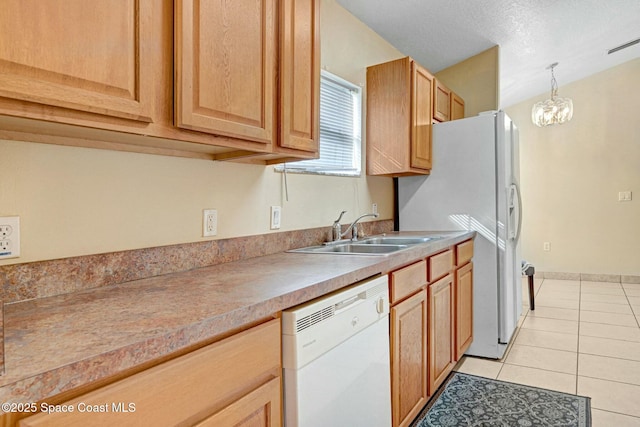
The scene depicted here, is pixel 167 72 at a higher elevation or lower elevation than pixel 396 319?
higher

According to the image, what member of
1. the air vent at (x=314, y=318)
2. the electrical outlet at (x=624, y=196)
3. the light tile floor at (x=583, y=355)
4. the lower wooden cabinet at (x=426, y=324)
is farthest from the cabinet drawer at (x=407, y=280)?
the electrical outlet at (x=624, y=196)

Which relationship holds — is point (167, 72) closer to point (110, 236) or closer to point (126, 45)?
point (126, 45)

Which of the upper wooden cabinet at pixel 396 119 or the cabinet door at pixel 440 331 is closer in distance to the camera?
the cabinet door at pixel 440 331

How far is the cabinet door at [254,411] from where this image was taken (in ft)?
2.88

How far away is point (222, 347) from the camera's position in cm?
88

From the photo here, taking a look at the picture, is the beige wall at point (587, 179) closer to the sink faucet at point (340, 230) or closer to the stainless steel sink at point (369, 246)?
the stainless steel sink at point (369, 246)

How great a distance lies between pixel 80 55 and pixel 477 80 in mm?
3706

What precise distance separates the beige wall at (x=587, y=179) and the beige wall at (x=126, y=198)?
4.56 m

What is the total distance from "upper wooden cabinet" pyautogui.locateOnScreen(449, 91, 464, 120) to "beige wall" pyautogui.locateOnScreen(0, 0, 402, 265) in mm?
1919

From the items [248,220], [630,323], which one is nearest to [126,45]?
[248,220]

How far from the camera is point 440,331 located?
224 cm

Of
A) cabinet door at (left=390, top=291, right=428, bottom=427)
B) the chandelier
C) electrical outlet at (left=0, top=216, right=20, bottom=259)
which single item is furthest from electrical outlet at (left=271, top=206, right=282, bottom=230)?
the chandelier

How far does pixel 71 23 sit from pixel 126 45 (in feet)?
0.44

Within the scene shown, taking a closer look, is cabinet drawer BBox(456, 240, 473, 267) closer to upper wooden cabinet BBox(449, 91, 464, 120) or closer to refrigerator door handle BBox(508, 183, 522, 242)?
refrigerator door handle BBox(508, 183, 522, 242)
